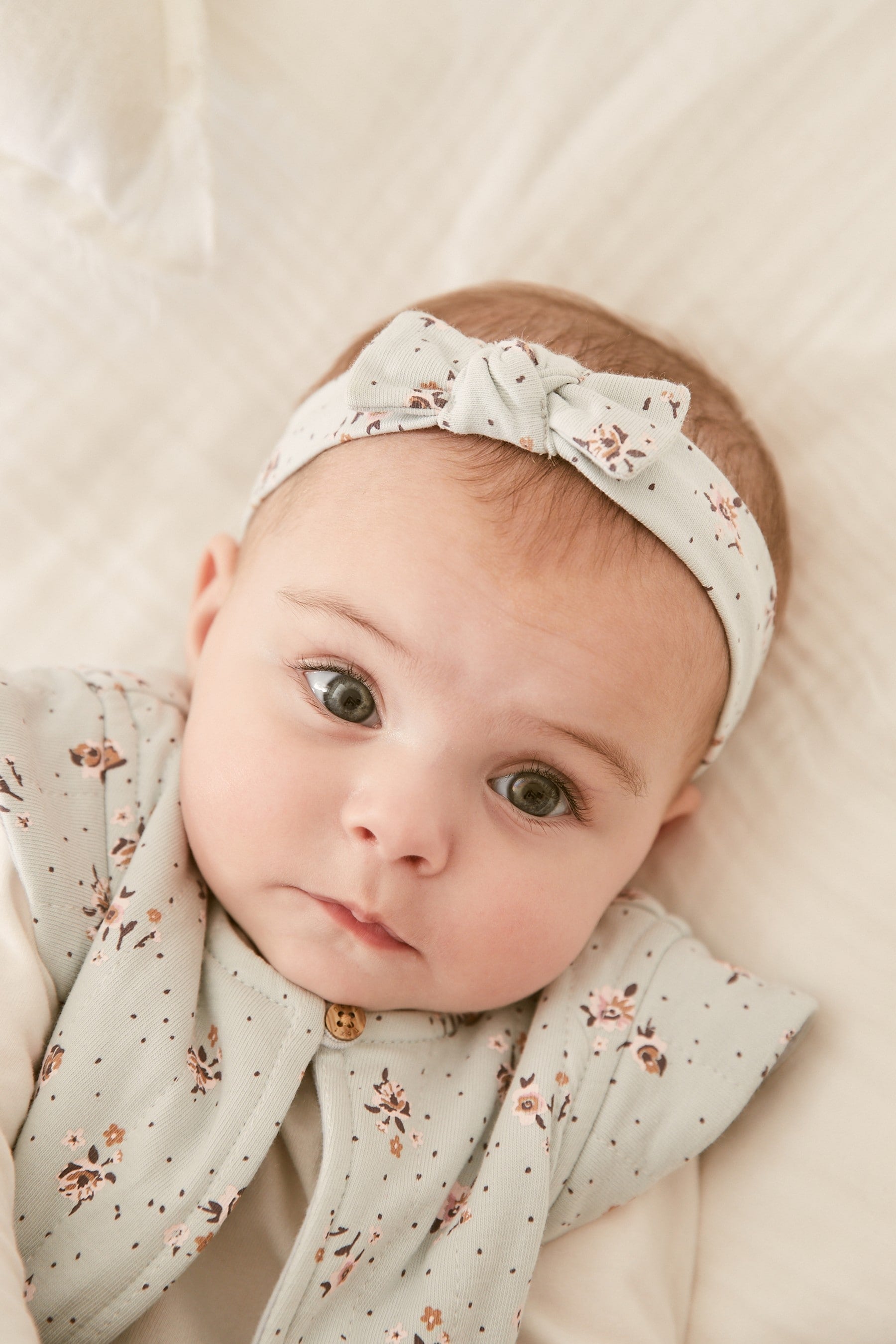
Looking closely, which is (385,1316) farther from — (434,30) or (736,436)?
(434,30)

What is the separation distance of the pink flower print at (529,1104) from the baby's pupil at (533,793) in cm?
32

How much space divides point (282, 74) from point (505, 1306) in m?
1.61

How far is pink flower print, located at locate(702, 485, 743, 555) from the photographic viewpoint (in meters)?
1.29

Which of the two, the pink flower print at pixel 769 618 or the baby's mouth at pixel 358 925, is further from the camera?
the pink flower print at pixel 769 618

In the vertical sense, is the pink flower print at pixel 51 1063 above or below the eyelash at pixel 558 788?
below

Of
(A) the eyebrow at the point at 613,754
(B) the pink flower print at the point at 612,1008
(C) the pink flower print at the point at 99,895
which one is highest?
(A) the eyebrow at the point at 613,754

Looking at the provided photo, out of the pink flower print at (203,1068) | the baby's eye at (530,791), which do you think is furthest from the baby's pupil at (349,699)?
the pink flower print at (203,1068)

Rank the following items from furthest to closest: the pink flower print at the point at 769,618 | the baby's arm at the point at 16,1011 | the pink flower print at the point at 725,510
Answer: the pink flower print at the point at 769,618, the pink flower print at the point at 725,510, the baby's arm at the point at 16,1011

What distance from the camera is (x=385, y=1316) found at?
1.19 meters

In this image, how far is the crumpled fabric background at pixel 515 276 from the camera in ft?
4.91

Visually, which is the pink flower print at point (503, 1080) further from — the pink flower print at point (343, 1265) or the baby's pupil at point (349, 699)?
the baby's pupil at point (349, 699)

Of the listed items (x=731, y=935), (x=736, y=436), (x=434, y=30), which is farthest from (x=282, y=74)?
(x=731, y=935)

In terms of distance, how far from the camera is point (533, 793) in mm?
1256

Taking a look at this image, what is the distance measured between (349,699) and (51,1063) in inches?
19.0
